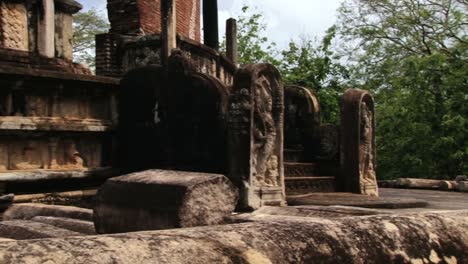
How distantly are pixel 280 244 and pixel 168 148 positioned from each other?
5.21 meters

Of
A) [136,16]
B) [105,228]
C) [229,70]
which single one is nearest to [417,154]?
[229,70]

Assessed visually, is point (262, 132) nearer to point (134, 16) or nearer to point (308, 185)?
point (308, 185)

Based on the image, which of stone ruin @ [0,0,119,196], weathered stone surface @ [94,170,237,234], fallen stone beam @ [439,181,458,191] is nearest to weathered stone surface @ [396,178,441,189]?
fallen stone beam @ [439,181,458,191]

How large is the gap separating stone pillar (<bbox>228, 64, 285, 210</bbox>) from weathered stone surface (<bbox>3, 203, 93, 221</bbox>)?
5.48 ft

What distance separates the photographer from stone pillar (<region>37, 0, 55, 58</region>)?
8828mm

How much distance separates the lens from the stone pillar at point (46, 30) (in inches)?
348

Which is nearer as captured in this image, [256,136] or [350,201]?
[256,136]

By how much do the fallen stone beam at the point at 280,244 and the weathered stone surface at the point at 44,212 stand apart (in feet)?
11.6

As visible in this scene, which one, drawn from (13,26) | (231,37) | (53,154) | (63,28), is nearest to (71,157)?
(53,154)

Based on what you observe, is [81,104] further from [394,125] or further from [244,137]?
[394,125]

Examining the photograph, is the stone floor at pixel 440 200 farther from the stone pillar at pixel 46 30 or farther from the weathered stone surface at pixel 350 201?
the stone pillar at pixel 46 30

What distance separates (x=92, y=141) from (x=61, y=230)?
3366 millimetres

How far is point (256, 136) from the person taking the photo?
6.55 meters

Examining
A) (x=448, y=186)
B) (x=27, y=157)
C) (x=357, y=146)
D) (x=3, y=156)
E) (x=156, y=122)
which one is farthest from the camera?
(x=448, y=186)
